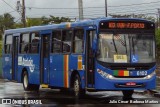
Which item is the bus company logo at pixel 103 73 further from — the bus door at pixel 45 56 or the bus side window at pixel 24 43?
the bus side window at pixel 24 43

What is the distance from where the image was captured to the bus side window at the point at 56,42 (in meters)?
18.7

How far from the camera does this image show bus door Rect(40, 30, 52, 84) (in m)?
19.8

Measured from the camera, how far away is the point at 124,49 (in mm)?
15953

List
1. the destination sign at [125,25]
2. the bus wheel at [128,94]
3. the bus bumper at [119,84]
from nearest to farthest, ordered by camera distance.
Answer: the bus bumper at [119,84] < the destination sign at [125,25] < the bus wheel at [128,94]

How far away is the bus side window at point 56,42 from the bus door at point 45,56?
47 cm

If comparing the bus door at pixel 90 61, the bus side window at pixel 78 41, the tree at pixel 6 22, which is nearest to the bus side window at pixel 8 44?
the bus side window at pixel 78 41

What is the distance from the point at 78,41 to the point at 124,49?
2.07 metres

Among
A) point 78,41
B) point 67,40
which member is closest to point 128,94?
point 78,41

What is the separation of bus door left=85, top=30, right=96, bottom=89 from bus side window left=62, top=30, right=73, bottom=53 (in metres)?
1.47

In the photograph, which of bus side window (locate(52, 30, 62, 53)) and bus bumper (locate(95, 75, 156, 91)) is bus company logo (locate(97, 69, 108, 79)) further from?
bus side window (locate(52, 30, 62, 53))

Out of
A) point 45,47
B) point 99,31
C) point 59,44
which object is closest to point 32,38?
point 45,47

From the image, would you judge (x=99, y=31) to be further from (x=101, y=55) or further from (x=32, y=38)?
(x=32, y=38)

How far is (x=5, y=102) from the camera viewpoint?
50.8ft

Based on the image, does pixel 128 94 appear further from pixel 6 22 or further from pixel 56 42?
pixel 6 22
